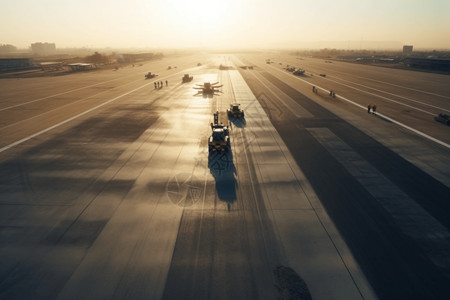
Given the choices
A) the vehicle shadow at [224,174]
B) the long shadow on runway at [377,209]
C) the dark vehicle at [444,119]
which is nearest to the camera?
the long shadow on runway at [377,209]

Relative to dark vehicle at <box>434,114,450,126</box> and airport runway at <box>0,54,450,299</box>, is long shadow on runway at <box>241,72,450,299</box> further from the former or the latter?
dark vehicle at <box>434,114,450,126</box>

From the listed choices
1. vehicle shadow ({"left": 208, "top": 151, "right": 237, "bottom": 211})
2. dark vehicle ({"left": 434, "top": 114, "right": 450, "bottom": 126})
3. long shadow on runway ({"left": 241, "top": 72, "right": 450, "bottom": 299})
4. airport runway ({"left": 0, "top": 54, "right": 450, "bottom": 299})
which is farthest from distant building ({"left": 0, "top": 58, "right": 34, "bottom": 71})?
dark vehicle ({"left": 434, "top": 114, "right": 450, "bottom": 126})

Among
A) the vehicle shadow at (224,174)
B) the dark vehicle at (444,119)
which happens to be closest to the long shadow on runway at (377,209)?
the vehicle shadow at (224,174)

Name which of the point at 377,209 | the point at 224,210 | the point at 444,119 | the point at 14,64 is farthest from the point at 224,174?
the point at 14,64

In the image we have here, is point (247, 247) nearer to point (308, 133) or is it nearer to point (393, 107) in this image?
point (308, 133)

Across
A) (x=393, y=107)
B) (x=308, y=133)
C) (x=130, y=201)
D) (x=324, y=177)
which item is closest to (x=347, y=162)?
(x=324, y=177)

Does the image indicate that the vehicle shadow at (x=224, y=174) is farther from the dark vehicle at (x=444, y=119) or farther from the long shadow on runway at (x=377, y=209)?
the dark vehicle at (x=444, y=119)
